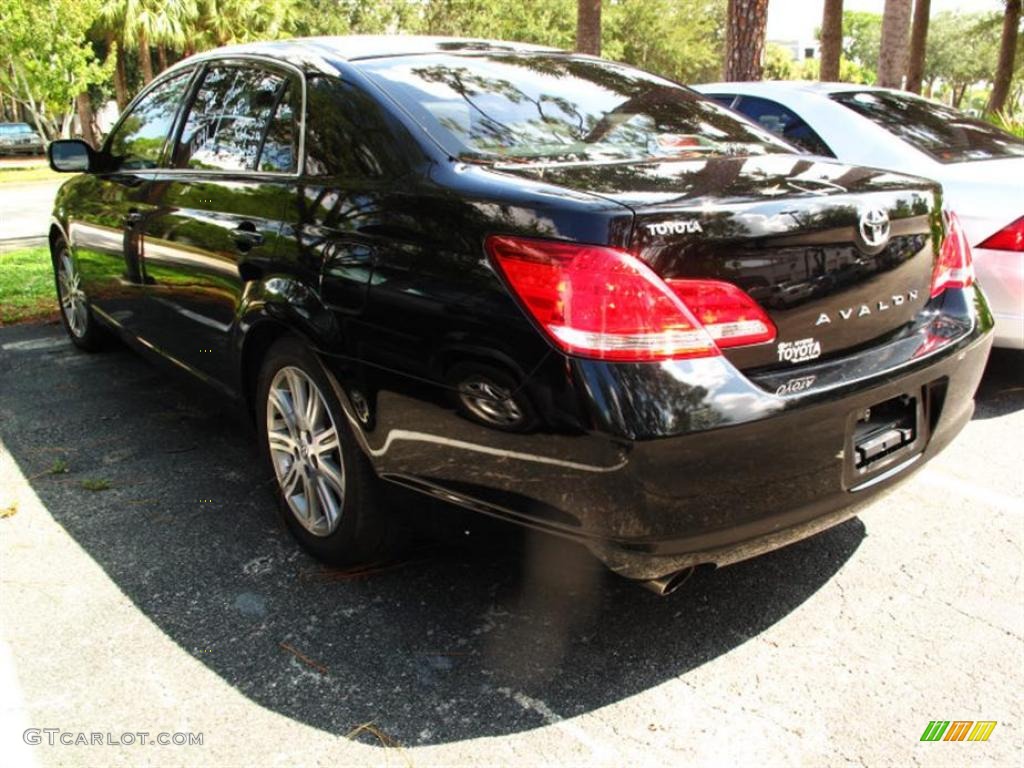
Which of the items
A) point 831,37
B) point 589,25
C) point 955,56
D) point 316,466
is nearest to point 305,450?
point 316,466

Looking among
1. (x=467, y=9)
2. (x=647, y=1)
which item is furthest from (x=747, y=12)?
(x=647, y=1)

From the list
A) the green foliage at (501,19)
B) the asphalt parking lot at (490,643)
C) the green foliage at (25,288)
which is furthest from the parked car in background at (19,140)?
the asphalt parking lot at (490,643)

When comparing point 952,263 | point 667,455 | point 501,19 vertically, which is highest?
point 501,19

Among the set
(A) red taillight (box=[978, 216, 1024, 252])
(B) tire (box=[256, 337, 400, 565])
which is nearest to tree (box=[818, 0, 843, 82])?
(A) red taillight (box=[978, 216, 1024, 252])

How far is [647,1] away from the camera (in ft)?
146

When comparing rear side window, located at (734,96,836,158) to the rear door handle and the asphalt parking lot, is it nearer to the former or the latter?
the asphalt parking lot

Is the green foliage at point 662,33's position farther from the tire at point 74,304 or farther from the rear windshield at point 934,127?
the tire at point 74,304

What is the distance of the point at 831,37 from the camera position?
15867 millimetres

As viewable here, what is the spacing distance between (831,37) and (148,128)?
14326 millimetres

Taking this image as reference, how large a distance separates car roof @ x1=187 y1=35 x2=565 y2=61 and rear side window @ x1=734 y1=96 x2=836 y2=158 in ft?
7.42

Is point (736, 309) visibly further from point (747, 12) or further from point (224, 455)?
point (747, 12)

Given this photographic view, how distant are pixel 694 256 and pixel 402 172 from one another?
91 cm

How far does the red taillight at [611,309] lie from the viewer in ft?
6.99

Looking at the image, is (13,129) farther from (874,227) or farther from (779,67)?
(779,67)
